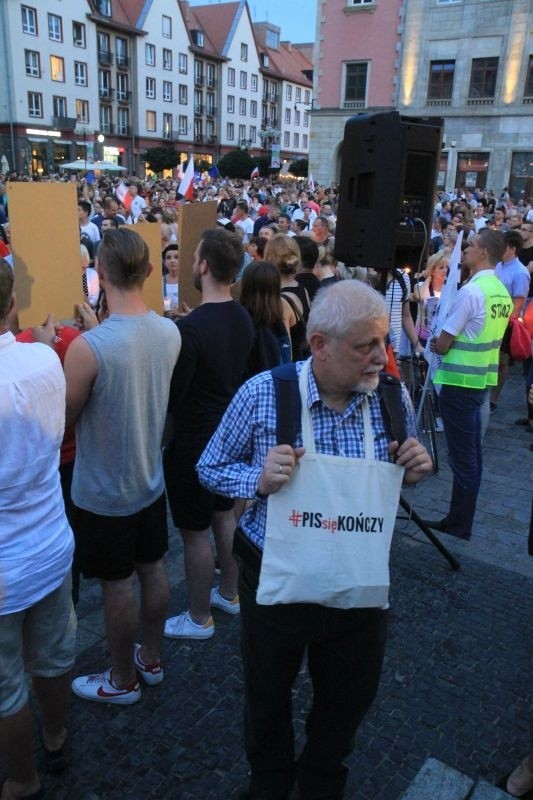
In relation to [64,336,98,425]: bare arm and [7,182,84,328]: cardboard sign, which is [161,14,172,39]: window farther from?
[64,336,98,425]: bare arm

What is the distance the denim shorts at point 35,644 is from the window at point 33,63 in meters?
49.6

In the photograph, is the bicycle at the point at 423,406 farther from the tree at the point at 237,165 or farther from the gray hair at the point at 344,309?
the tree at the point at 237,165

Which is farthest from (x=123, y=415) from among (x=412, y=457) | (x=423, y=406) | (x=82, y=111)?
(x=82, y=111)

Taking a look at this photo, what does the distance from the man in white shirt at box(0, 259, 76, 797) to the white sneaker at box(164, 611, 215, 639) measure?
0.97m

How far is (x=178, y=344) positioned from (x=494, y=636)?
7.47 ft

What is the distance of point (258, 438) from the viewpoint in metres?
2.00

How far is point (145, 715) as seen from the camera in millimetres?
2676

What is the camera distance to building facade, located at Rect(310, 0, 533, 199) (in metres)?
31.7

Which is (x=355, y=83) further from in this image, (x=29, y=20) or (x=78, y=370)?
(x=78, y=370)

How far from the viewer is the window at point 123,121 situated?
171 feet

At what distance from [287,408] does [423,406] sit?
4011 mm

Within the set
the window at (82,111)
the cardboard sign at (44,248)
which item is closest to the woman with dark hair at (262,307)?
the cardboard sign at (44,248)

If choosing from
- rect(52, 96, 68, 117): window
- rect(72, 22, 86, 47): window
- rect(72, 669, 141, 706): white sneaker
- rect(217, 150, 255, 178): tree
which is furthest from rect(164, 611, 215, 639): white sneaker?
rect(72, 22, 86, 47): window

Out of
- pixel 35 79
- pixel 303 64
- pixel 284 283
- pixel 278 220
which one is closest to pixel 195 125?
pixel 35 79
